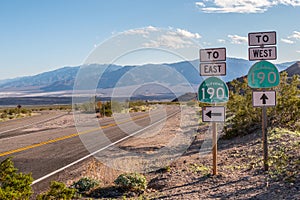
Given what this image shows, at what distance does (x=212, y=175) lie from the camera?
790cm

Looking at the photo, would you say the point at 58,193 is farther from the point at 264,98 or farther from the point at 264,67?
the point at 264,67

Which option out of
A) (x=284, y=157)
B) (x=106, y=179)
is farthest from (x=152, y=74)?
(x=284, y=157)

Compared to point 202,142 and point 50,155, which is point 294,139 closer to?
point 202,142

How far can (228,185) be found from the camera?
23.0 ft

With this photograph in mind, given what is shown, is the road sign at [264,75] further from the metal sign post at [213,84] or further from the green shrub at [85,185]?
the green shrub at [85,185]

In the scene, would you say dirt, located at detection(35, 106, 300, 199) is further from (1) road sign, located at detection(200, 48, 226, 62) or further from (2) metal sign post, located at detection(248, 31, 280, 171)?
(1) road sign, located at detection(200, 48, 226, 62)

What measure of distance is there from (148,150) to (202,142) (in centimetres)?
238

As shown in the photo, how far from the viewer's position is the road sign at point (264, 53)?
7637mm

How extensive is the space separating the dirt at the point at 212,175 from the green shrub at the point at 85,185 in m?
0.14

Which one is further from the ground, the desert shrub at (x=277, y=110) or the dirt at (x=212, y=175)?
the desert shrub at (x=277, y=110)

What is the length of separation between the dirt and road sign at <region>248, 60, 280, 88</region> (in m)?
1.75

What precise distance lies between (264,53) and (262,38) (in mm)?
318

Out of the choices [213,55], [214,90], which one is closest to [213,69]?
[213,55]

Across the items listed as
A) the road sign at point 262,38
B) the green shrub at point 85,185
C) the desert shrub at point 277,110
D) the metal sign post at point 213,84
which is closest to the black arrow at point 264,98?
the metal sign post at point 213,84
